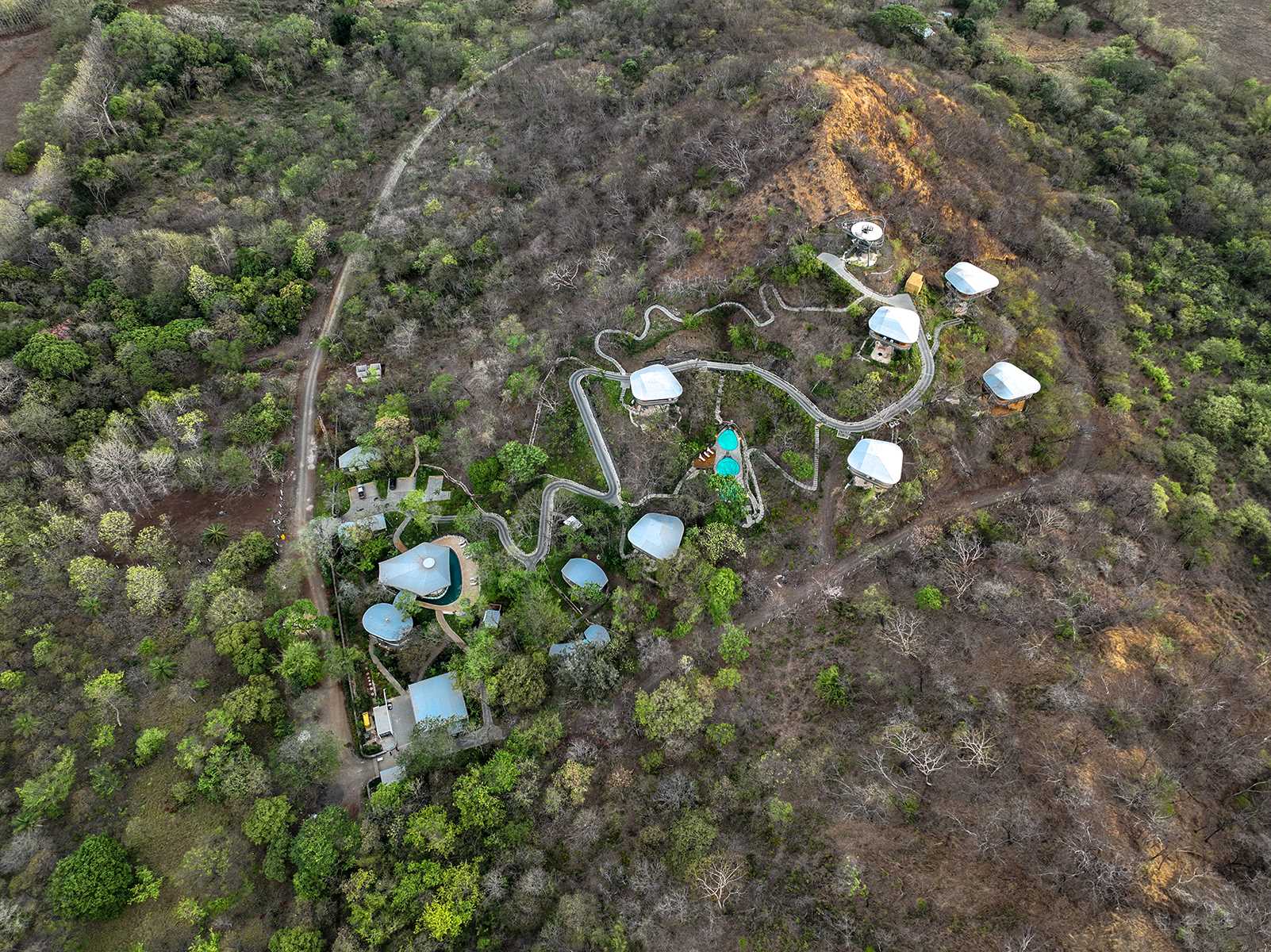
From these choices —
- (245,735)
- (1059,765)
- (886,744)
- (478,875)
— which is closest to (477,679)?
(478,875)

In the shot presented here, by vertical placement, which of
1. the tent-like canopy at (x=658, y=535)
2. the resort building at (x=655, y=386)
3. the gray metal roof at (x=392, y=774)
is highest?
the resort building at (x=655, y=386)

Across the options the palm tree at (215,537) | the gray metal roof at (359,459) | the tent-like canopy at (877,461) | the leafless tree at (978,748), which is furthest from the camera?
the gray metal roof at (359,459)

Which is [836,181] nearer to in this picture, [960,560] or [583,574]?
[960,560]

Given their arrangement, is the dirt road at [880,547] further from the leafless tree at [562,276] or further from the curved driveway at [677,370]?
the leafless tree at [562,276]

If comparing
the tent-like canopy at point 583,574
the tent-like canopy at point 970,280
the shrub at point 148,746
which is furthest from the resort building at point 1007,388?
the shrub at point 148,746

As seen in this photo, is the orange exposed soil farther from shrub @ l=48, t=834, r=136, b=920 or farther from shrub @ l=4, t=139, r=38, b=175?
shrub @ l=4, t=139, r=38, b=175

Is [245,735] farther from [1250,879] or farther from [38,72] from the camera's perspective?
[38,72]
